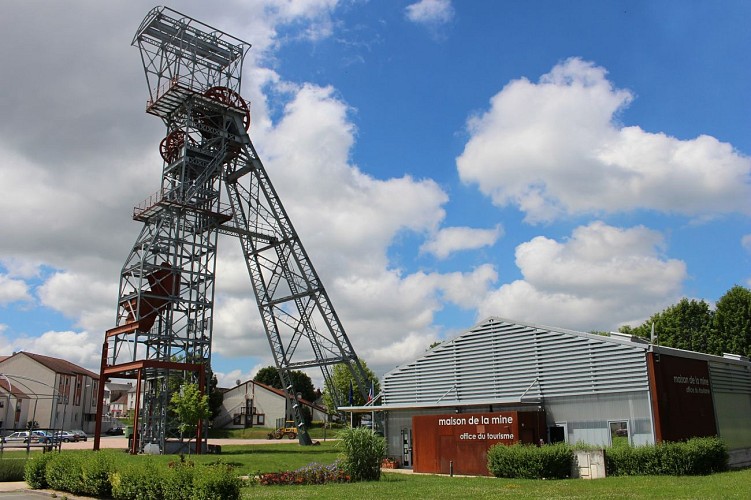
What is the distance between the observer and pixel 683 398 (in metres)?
25.4

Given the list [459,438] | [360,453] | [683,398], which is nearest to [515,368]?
[459,438]

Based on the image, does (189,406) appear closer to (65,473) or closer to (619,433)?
(65,473)

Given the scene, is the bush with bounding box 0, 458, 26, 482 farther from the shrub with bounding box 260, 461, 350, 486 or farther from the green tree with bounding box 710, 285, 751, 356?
the green tree with bounding box 710, 285, 751, 356

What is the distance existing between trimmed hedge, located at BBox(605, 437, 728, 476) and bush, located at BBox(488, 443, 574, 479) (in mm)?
1496

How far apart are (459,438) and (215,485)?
1511 centimetres

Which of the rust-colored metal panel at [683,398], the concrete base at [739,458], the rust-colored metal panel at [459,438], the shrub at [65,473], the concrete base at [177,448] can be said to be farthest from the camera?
the concrete base at [177,448]

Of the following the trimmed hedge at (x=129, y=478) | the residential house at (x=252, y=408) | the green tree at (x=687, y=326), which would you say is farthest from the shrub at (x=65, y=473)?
the residential house at (x=252, y=408)

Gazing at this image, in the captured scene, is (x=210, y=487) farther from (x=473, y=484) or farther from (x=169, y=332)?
(x=169, y=332)

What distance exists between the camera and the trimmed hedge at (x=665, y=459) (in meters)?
21.9

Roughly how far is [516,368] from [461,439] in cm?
413

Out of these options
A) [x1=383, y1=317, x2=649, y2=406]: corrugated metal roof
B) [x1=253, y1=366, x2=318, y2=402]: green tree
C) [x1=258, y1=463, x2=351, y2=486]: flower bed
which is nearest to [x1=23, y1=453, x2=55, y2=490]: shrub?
[x1=258, y1=463, x2=351, y2=486]: flower bed

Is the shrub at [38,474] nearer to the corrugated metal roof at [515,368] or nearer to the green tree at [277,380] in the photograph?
the corrugated metal roof at [515,368]

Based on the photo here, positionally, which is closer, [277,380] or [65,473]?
[65,473]

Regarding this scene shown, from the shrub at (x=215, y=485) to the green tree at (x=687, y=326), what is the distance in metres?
45.6
